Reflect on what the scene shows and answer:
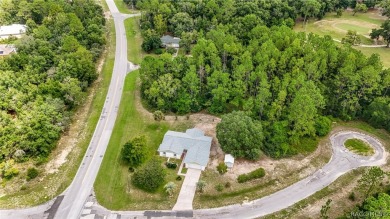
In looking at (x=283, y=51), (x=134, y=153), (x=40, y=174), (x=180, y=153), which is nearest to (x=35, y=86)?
(x=40, y=174)

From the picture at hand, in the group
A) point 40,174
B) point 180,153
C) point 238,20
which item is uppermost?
point 238,20

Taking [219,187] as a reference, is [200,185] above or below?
above

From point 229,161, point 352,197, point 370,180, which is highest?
point 370,180

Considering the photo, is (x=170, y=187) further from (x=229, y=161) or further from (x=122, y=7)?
(x=122, y=7)

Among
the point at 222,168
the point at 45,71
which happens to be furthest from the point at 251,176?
the point at 45,71

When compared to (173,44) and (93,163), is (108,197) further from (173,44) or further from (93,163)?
(173,44)

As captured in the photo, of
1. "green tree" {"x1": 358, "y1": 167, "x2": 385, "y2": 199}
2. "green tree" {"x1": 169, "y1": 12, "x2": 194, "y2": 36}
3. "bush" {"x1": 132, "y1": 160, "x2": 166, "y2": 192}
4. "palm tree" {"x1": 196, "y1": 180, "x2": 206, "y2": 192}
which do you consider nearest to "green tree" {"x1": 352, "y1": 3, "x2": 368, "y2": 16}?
"green tree" {"x1": 169, "y1": 12, "x2": 194, "y2": 36}

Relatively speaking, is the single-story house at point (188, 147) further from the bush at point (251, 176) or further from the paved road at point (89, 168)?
the paved road at point (89, 168)
